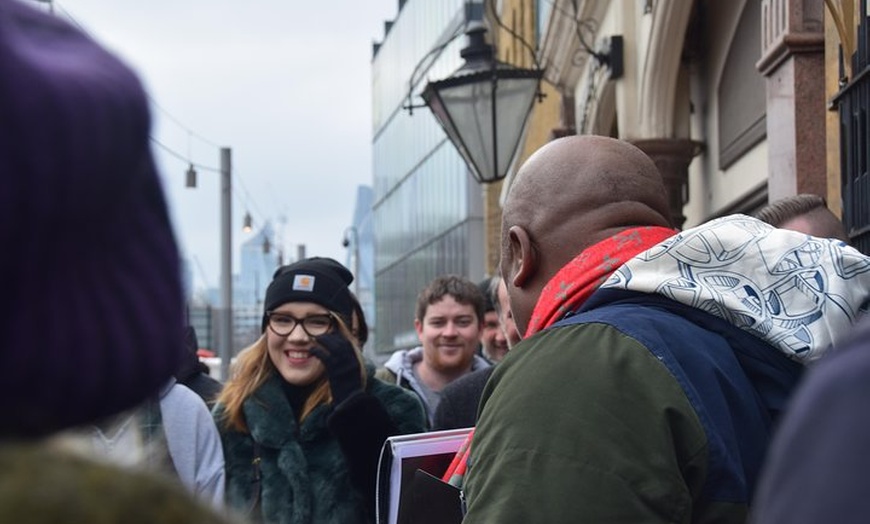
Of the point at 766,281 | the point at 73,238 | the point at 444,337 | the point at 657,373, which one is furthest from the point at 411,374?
the point at 73,238

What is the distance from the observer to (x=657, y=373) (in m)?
2.17

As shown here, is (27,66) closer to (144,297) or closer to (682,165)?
(144,297)

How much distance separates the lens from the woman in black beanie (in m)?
4.77

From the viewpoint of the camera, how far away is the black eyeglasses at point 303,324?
16.9 ft

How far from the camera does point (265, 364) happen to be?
17.0ft

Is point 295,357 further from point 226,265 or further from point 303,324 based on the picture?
point 226,265

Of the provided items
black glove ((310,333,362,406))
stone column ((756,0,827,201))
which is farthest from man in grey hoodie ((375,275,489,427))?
stone column ((756,0,827,201))

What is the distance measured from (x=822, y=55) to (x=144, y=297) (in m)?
5.33

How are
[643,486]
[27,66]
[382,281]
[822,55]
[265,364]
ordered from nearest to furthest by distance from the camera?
[27,66] → [643,486] → [265,364] → [822,55] → [382,281]

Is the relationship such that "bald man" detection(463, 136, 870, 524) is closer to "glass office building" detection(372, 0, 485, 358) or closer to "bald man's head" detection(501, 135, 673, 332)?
"bald man's head" detection(501, 135, 673, 332)

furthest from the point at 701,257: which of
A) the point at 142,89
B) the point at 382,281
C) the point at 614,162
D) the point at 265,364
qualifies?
the point at 382,281

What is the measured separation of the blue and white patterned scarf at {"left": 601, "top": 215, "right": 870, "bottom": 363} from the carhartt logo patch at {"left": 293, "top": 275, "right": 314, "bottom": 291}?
9.48 feet

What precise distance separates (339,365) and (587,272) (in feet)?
→ 8.21

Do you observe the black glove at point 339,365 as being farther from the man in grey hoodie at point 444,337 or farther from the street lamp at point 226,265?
the street lamp at point 226,265
